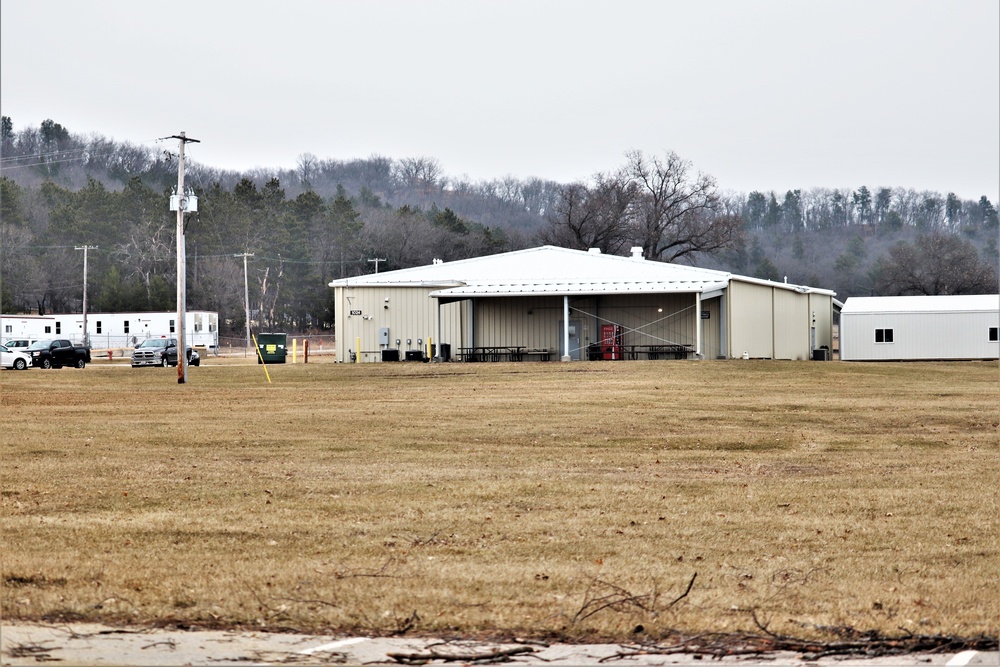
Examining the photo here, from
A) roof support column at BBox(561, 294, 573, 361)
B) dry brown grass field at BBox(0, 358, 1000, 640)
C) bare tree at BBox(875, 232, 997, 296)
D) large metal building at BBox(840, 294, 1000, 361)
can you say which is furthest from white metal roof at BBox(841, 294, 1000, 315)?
bare tree at BBox(875, 232, 997, 296)

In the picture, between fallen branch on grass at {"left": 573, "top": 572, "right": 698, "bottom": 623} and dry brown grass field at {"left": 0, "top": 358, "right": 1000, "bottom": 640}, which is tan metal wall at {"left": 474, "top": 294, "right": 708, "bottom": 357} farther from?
fallen branch on grass at {"left": 573, "top": 572, "right": 698, "bottom": 623}

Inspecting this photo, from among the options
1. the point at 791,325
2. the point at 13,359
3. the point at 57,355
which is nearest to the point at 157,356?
the point at 57,355

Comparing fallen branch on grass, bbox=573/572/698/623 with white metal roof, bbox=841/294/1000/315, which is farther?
white metal roof, bbox=841/294/1000/315

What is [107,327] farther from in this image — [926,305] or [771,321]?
[926,305]

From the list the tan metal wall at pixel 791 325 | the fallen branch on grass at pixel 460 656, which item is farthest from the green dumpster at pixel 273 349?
the fallen branch on grass at pixel 460 656

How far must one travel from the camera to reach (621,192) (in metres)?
89.6

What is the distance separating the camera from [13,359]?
150 ft

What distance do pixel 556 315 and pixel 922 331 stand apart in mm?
15650

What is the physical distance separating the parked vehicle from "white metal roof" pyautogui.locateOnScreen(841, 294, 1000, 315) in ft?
111

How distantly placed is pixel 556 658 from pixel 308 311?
93.9 m

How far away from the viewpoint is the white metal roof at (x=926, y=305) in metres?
49.7

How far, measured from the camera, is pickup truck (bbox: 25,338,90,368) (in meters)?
47.2

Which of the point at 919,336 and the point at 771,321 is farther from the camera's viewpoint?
the point at 919,336

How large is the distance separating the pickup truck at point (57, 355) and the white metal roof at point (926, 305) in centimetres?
3207
